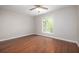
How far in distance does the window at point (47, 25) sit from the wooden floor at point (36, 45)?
0.17 metres

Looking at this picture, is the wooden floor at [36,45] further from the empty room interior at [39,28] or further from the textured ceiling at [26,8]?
the textured ceiling at [26,8]

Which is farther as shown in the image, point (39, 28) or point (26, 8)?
point (39, 28)

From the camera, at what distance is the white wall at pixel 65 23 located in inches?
→ 66.4

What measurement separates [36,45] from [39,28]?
0.38 meters

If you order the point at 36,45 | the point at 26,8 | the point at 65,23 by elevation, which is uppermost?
the point at 26,8

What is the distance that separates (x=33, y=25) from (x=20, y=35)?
353mm

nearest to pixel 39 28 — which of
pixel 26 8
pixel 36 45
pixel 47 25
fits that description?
pixel 47 25

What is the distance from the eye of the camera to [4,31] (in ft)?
5.65

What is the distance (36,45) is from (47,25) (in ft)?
1.62

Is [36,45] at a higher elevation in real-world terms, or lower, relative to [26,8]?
lower

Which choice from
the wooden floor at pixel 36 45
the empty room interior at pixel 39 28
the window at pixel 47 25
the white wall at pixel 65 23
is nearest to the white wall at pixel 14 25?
the empty room interior at pixel 39 28

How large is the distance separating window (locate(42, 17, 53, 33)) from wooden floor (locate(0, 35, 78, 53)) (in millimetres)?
175

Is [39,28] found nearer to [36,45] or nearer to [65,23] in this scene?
[36,45]

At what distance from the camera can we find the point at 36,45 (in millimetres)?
1763
